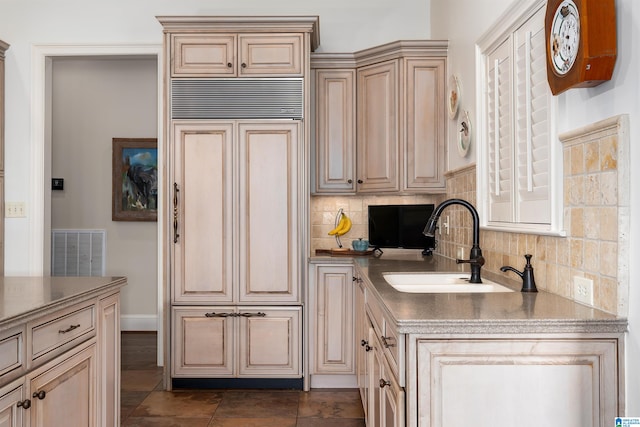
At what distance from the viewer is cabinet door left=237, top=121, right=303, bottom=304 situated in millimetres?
3570

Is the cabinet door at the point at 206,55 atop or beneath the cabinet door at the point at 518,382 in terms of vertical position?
atop

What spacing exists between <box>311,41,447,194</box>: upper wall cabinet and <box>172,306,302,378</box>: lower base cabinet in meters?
0.98

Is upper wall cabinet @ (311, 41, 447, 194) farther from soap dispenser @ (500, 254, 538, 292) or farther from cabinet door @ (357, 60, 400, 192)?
soap dispenser @ (500, 254, 538, 292)

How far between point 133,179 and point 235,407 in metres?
2.94

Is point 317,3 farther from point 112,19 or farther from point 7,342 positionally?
Result: point 7,342

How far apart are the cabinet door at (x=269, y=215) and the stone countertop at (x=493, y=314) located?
66.5 inches

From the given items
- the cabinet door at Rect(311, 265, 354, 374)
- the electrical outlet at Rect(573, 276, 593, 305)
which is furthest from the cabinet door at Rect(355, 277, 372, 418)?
the electrical outlet at Rect(573, 276, 593, 305)

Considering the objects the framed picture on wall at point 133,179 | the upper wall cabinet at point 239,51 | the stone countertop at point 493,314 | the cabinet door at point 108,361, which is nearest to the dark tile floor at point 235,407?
the cabinet door at point 108,361

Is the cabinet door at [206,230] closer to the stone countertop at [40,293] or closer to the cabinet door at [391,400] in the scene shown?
the stone countertop at [40,293]

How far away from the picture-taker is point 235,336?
3570 mm

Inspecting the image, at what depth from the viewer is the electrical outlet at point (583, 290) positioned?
1.63 metres

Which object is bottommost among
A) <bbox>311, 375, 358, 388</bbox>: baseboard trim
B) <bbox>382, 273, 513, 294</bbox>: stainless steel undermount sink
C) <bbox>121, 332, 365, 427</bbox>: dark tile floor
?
<bbox>121, 332, 365, 427</bbox>: dark tile floor

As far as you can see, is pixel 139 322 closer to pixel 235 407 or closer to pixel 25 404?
pixel 235 407

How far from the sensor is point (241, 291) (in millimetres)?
3574
